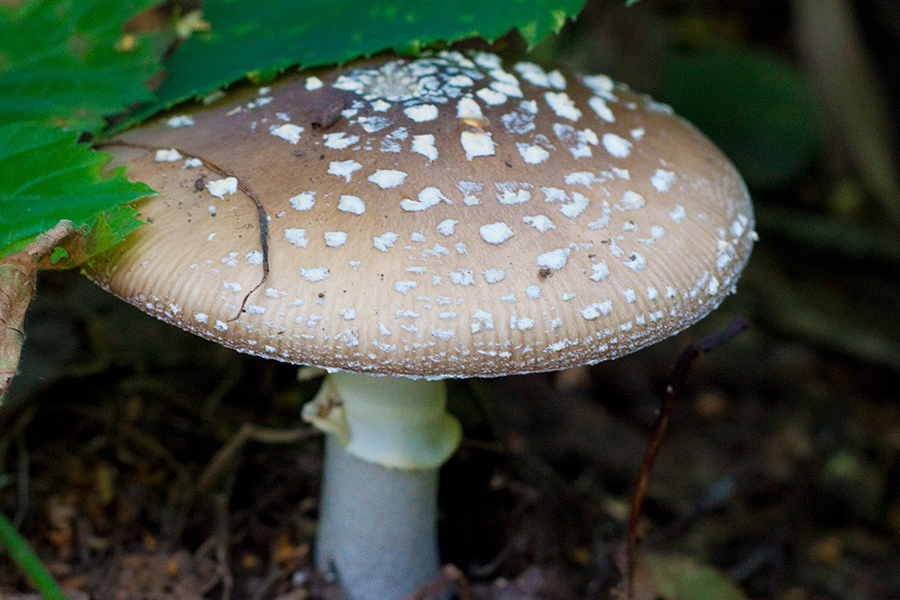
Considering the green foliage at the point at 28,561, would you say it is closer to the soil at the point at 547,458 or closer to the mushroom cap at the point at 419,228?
the mushroom cap at the point at 419,228

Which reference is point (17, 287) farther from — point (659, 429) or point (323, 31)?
point (659, 429)

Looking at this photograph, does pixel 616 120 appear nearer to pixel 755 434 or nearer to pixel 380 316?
pixel 380 316

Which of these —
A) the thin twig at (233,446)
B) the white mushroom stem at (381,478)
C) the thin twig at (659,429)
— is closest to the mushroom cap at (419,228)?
the thin twig at (659,429)

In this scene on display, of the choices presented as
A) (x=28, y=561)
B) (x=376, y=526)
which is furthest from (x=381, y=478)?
(x=28, y=561)

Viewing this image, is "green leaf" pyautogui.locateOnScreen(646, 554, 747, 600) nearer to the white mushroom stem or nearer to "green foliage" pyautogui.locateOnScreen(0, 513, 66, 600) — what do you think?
the white mushroom stem

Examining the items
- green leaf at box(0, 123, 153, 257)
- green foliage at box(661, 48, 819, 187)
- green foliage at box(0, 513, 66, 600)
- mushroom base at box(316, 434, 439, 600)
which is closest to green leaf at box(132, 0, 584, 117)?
green leaf at box(0, 123, 153, 257)

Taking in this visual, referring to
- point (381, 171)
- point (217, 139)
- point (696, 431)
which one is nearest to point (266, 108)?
point (217, 139)
